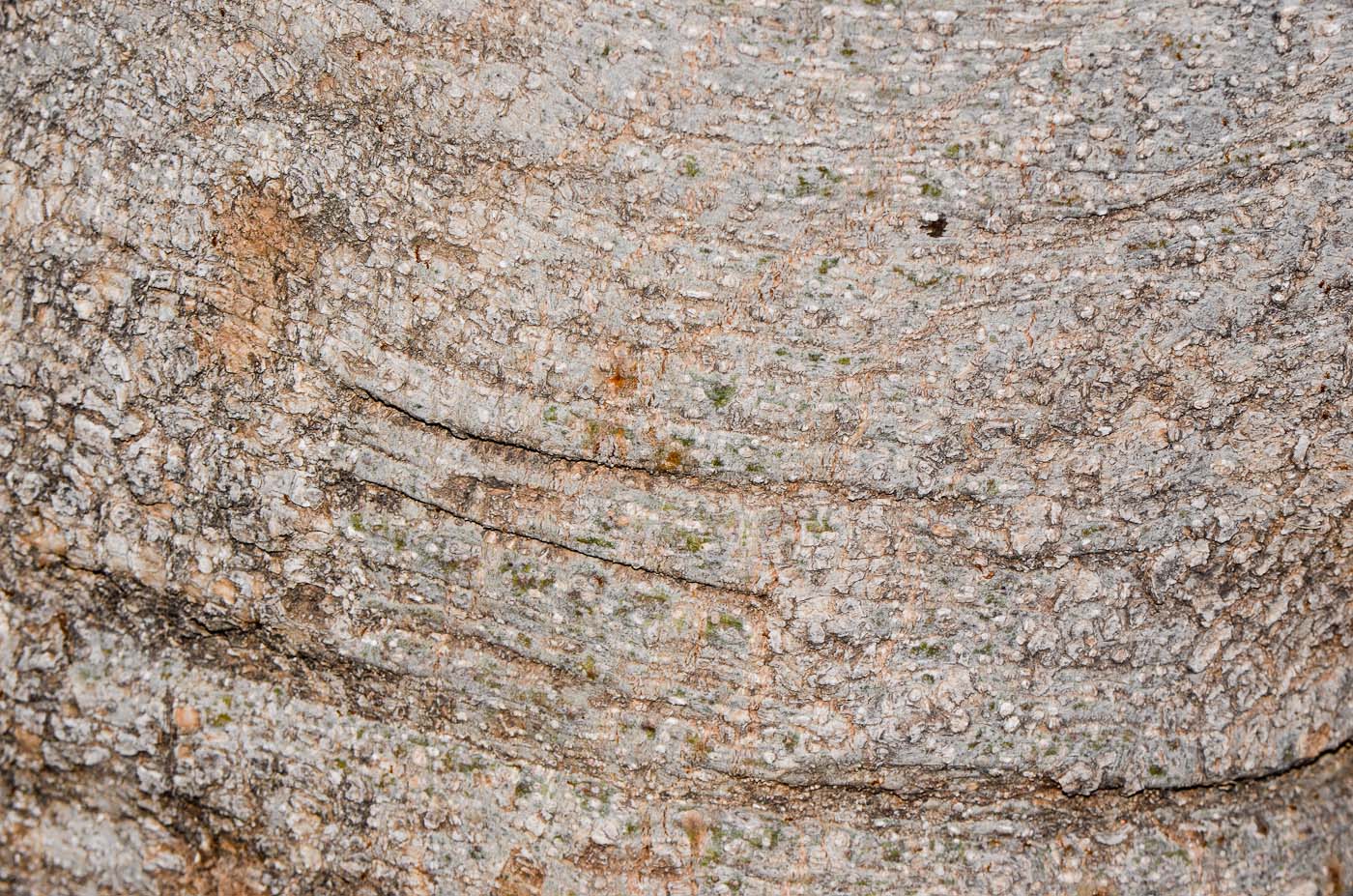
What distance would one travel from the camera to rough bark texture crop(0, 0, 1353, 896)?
Result: 8.57 ft

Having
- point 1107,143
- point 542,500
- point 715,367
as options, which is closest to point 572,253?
point 715,367

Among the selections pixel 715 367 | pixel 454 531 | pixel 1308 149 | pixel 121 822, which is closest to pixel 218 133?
pixel 454 531

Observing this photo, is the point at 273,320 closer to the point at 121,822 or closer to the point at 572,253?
the point at 572,253

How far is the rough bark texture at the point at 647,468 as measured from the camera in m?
2.61

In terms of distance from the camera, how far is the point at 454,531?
2691 millimetres

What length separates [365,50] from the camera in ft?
8.68

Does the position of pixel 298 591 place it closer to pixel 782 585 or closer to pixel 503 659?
pixel 503 659

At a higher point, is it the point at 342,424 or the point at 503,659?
the point at 342,424

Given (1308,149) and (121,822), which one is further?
(121,822)

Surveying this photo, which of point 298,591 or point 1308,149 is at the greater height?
point 1308,149

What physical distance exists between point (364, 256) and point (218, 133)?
53 cm

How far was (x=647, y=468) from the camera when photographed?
2.68 metres

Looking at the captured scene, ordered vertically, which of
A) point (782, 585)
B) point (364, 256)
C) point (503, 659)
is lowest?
point (503, 659)

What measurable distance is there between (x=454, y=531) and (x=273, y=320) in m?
0.79
